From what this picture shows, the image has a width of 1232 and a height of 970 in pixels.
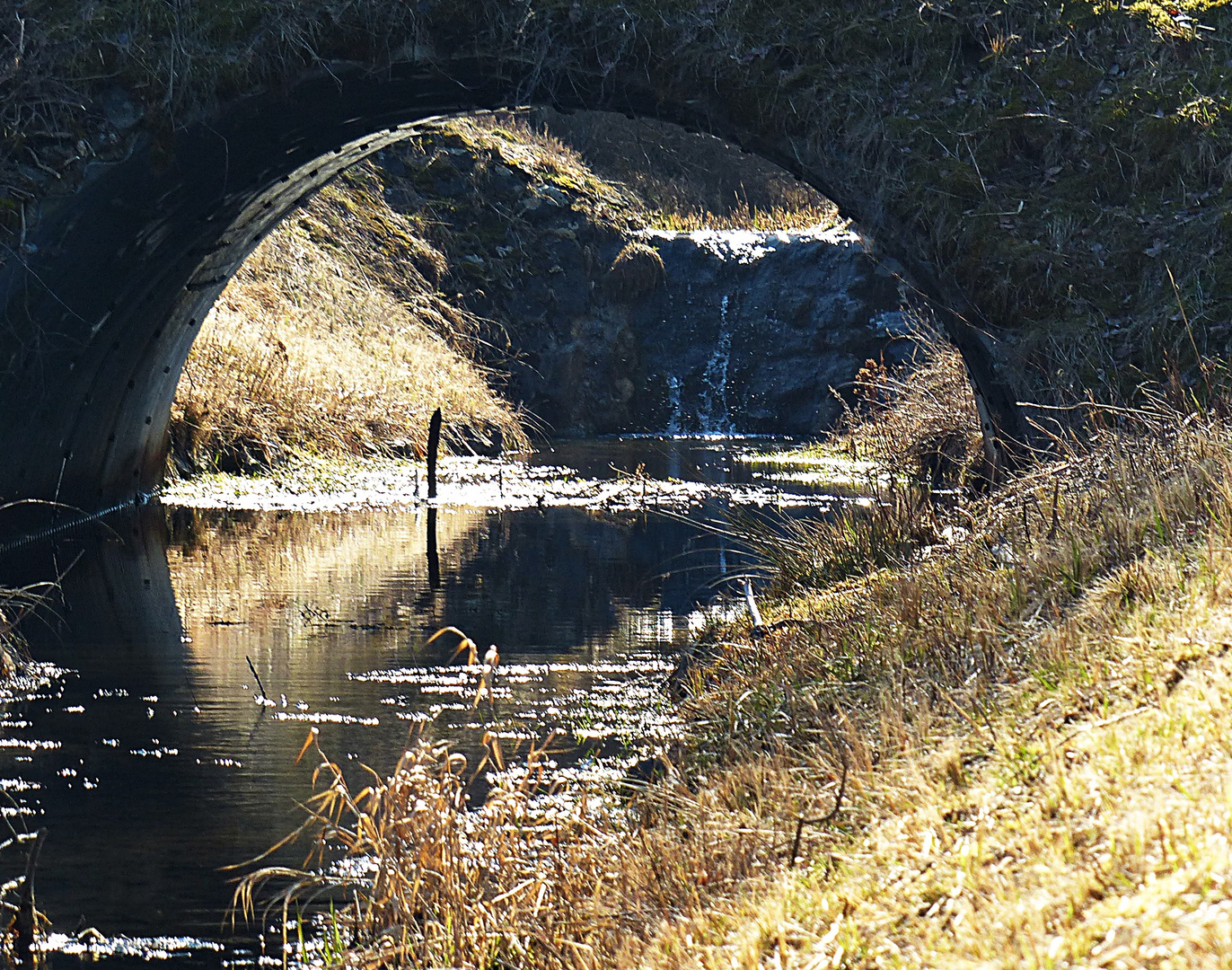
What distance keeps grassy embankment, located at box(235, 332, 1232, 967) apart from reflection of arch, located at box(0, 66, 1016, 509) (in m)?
4.05

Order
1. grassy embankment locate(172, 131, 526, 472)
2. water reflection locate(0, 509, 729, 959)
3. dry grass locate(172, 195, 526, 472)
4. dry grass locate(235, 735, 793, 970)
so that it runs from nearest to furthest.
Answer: dry grass locate(235, 735, 793, 970) → water reflection locate(0, 509, 729, 959) → dry grass locate(172, 195, 526, 472) → grassy embankment locate(172, 131, 526, 472)

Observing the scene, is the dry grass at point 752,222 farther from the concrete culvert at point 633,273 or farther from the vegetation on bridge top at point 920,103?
the vegetation on bridge top at point 920,103

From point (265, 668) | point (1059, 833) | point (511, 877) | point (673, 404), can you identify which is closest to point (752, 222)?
point (673, 404)

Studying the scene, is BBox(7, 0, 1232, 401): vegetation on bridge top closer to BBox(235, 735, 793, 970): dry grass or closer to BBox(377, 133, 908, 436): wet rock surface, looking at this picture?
BBox(235, 735, 793, 970): dry grass

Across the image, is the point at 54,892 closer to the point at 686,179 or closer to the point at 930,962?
the point at 930,962

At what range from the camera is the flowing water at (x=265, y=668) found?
5.94 metres

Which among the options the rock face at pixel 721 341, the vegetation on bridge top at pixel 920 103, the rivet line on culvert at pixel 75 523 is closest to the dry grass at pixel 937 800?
the vegetation on bridge top at pixel 920 103

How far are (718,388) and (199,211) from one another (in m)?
22.5

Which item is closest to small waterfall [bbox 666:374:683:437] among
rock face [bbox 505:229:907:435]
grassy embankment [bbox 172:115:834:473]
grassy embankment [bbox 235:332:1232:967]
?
rock face [bbox 505:229:907:435]

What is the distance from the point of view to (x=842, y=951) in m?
3.53

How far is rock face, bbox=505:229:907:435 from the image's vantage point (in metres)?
33.3

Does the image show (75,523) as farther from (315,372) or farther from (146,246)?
(315,372)

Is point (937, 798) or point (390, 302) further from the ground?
point (390, 302)

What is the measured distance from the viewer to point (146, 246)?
12820mm
